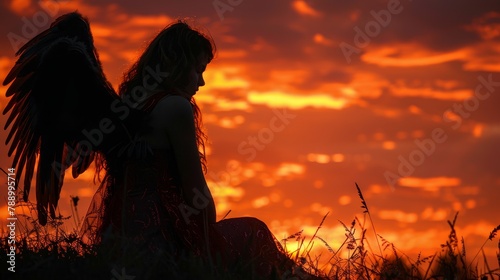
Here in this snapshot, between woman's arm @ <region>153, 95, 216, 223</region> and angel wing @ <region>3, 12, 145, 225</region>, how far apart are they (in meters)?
0.35

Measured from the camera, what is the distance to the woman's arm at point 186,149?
4.81m

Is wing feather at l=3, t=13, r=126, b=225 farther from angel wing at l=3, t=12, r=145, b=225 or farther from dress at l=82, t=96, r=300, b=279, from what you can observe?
dress at l=82, t=96, r=300, b=279

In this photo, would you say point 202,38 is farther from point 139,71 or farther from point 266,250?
point 266,250

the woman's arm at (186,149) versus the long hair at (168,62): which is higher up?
the long hair at (168,62)

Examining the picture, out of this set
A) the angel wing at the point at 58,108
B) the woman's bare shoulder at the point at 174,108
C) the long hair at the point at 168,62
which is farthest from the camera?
the long hair at the point at 168,62

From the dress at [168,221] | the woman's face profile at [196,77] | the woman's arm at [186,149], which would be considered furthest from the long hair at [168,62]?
the dress at [168,221]

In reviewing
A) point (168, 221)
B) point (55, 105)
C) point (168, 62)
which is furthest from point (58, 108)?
point (168, 221)

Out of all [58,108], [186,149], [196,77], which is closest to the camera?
[186,149]

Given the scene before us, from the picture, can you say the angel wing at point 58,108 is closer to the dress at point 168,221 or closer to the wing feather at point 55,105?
the wing feather at point 55,105

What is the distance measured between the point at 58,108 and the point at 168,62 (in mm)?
925

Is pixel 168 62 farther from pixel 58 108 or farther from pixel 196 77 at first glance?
pixel 58 108

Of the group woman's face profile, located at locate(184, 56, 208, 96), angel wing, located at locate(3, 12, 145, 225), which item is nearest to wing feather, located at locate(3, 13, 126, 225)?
angel wing, located at locate(3, 12, 145, 225)

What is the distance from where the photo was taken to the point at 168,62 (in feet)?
17.1

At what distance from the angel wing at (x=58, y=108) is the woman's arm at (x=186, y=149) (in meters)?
0.35
